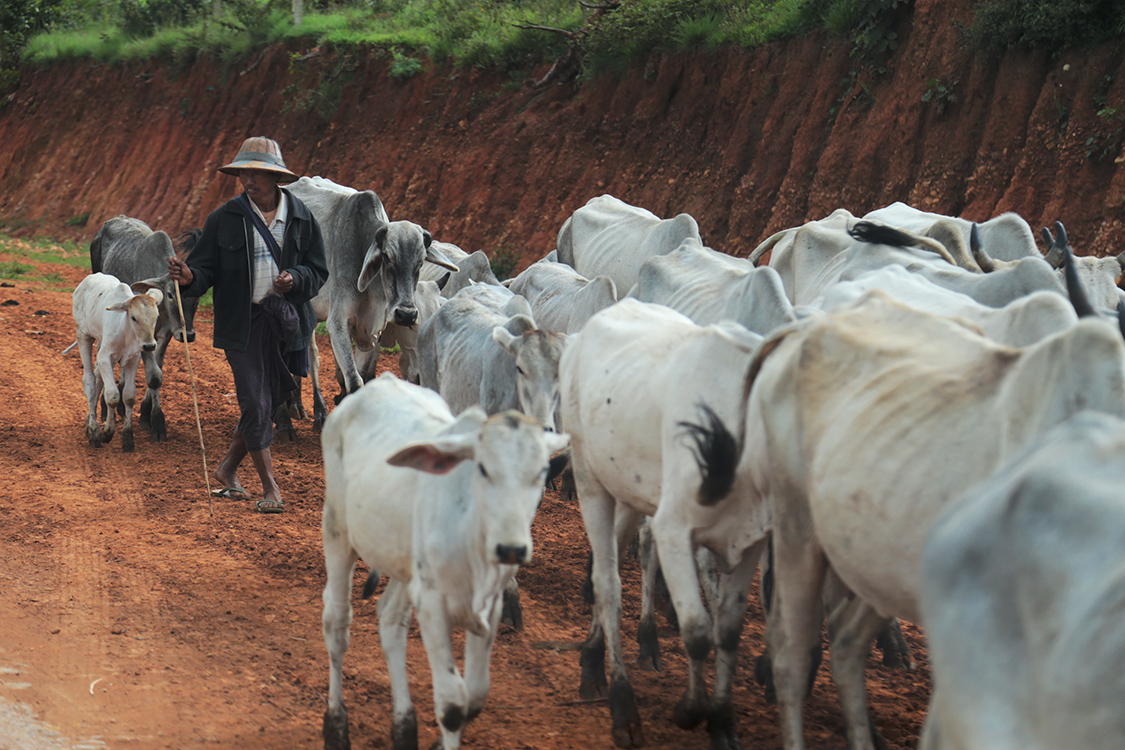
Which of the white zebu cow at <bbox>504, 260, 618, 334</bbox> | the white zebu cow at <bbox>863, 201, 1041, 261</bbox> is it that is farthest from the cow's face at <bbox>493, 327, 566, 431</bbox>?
the white zebu cow at <bbox>863, 201, 1041, 261</bbox>

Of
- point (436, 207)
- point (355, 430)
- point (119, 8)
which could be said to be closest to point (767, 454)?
point (355, 430)

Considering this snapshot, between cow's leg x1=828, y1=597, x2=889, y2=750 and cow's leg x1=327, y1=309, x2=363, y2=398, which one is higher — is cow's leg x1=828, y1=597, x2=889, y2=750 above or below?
above

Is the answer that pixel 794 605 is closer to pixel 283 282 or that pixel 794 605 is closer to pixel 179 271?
pixel 283 282

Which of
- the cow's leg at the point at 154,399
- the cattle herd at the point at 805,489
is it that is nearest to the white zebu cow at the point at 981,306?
the cattle herd at the point at 805,489

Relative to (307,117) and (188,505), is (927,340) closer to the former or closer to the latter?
(188,505)

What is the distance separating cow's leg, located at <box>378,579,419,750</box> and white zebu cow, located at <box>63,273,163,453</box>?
5451 mm

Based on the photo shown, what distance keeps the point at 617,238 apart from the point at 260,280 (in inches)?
172

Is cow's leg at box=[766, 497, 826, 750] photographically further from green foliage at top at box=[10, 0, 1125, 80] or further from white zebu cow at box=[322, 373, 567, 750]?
green foliage at top at box=[10, 0, 1125, 80]

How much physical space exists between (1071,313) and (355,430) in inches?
110

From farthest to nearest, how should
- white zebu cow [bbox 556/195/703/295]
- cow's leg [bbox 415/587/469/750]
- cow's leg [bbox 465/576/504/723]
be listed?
white zebu cow [bbox 556/195/703/295], cow's leg [bbox 465/576/504/723], cow's leg [bbox 415/587/469/750]

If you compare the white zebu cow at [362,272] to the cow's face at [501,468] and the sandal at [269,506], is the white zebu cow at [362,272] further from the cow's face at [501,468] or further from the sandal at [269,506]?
the cow's face at [501,468]

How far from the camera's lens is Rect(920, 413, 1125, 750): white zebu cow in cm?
193

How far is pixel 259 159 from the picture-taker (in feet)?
24.2

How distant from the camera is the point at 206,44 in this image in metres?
27.6
